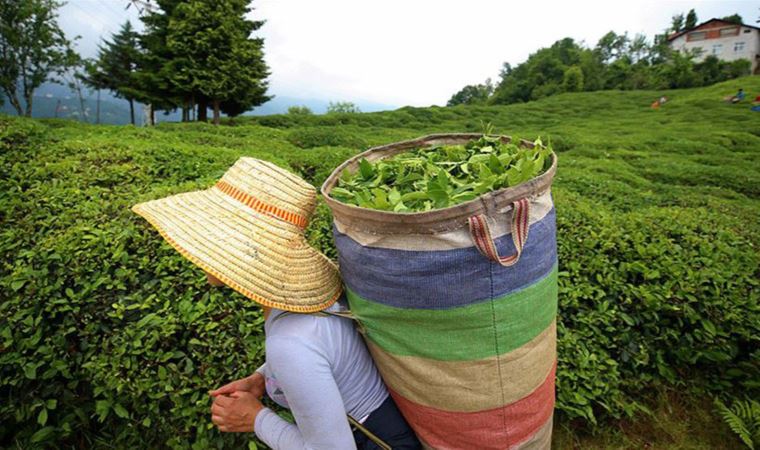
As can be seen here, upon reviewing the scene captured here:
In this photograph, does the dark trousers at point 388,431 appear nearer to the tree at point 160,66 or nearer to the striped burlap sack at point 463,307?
the striped burlap sack at point 463,307

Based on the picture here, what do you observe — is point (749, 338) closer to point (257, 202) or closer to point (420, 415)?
point (420, 415)

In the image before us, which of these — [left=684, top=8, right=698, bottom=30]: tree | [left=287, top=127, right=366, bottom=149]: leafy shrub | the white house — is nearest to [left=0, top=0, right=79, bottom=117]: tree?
[left=287, top=127, right=366, bottom=149]: leafy shrub

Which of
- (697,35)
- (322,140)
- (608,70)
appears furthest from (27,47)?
(697,35)

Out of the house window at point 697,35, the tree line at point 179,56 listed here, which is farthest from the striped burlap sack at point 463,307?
the house window at point 697,35

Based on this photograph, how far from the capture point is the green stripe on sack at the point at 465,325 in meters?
1.15

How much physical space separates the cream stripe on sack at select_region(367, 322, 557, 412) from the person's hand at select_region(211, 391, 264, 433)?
50cm

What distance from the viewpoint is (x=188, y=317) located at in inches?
82.7

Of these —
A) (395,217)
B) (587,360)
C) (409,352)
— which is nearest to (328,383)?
(409,352)

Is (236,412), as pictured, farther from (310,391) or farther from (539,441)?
(539,441)

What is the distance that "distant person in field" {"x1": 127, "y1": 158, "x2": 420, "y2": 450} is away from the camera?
117cm

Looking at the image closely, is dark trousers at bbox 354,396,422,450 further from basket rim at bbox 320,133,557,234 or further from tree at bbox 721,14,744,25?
tree at bbox 721,14,744,25

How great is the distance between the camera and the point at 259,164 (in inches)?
54.0

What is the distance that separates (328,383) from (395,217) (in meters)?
0.49

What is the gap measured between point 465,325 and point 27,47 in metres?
33.2
